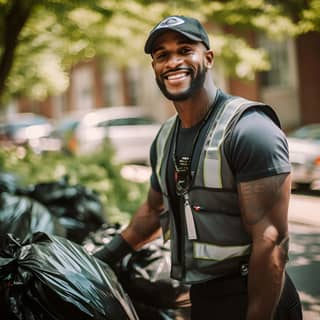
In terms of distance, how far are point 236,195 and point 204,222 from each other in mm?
140

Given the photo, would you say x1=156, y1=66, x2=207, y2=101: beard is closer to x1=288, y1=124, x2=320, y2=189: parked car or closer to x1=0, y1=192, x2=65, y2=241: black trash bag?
x1=0, y1=192, x2=65, y2=241: black trash bag

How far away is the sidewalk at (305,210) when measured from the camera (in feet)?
14.5

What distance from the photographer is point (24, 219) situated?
2848 millimetres

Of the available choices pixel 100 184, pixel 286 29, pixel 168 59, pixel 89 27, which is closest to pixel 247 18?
pixel 286 29

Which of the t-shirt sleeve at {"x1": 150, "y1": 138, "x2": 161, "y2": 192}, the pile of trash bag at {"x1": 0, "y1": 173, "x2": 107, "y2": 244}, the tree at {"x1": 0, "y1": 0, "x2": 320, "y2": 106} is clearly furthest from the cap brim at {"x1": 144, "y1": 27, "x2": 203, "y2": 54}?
the tree at {"x1": 0, "y1": 0, "x2": 320, "y2": 106}

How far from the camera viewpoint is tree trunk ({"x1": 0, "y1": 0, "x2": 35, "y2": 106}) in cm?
499

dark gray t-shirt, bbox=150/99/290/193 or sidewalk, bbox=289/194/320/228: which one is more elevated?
dark gray t-shirt, bbox=150/99/290/193

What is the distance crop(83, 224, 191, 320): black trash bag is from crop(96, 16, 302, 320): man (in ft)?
2.34

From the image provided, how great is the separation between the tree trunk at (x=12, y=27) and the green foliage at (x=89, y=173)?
1.01 metres

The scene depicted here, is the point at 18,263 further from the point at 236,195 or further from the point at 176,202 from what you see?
the point at 236,195

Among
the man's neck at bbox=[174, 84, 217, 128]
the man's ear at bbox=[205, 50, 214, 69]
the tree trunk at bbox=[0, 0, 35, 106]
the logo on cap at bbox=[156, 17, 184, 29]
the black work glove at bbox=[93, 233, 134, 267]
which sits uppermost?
the tree trunk at bbox=[0, 0, 35, 106]

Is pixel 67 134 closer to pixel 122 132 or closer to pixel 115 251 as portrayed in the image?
pixel 122 132

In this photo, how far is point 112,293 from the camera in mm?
1832

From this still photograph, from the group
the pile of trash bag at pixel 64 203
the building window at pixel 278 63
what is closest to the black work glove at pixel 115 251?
the pile of trash bag at pixel 64 203
